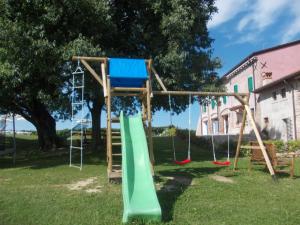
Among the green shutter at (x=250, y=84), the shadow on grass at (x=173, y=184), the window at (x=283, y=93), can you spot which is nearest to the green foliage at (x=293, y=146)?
the window at (x=283, y=93)

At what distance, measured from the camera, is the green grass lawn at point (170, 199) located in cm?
743

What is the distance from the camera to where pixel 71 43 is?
1421 cm

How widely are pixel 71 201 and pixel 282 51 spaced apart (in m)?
28.3

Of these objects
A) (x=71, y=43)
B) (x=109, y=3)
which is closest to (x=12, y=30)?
(x=71, y=43)

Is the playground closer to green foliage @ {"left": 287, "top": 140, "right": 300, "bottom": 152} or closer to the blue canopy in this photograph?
the blue canopy

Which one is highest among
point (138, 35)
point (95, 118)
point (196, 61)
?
point (138, 35)

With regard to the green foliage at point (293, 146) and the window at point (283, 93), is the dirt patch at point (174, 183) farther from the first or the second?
the window at point (283, 93)

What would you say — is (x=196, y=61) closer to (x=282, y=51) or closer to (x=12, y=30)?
(x=12, y=30)

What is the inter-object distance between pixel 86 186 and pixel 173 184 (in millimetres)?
2225

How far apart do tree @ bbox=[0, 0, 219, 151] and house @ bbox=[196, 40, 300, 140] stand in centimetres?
945

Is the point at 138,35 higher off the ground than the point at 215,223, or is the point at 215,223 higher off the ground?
the point at 138,35

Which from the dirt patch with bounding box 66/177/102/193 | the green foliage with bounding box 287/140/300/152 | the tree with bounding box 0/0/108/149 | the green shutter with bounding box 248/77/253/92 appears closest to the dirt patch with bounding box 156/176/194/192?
the dirt patch with bounding box 66/177/102/193

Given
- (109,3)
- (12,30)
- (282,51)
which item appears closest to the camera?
(12,30)

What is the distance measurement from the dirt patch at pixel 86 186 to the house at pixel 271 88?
15.8 m
